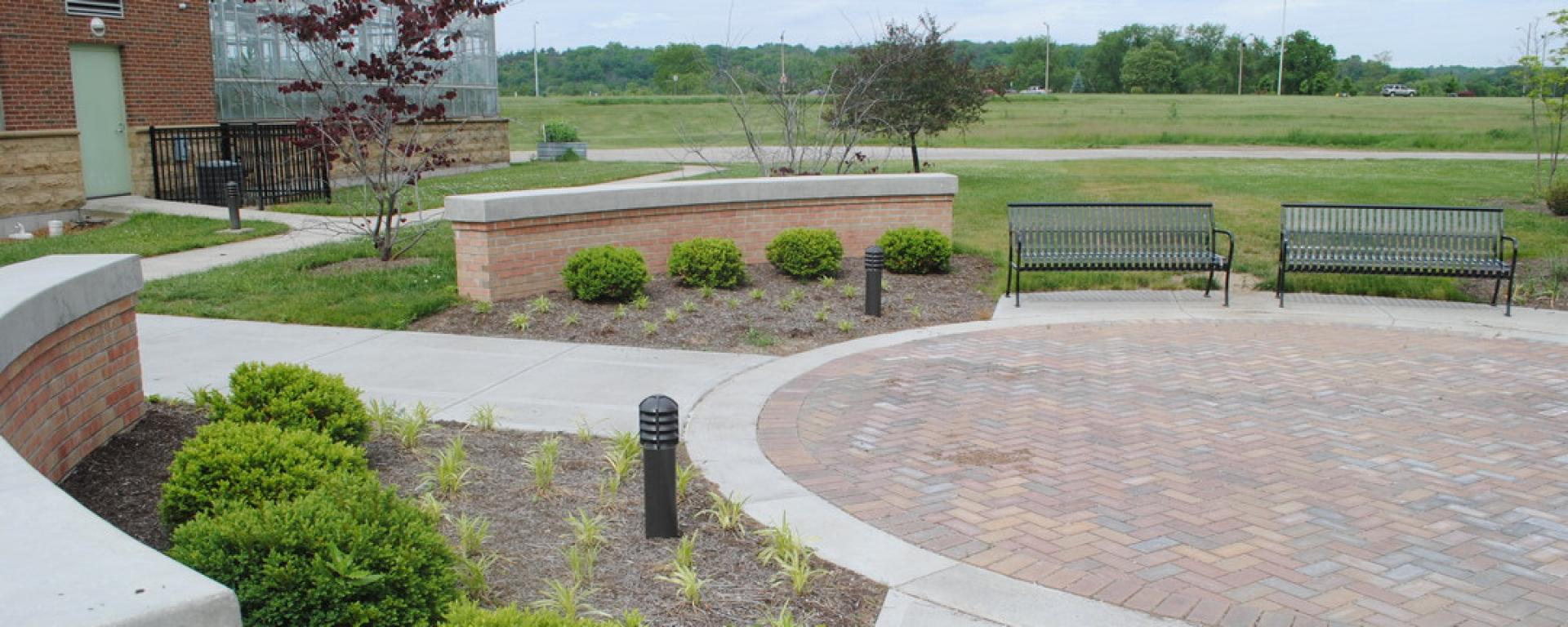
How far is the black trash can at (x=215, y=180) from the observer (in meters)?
18.8

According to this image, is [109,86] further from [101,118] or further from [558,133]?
[558,133]

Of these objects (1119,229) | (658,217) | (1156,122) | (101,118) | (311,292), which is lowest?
(311,292)

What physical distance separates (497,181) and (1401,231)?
16.3m

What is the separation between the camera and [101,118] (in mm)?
18641

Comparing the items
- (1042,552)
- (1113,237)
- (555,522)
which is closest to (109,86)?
(1113,237)

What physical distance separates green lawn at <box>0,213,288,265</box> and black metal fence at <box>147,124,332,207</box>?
2233mm

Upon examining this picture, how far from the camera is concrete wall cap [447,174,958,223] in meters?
10.3

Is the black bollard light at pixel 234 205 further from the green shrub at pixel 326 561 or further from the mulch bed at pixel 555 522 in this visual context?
the green shrub at pixel 326 561

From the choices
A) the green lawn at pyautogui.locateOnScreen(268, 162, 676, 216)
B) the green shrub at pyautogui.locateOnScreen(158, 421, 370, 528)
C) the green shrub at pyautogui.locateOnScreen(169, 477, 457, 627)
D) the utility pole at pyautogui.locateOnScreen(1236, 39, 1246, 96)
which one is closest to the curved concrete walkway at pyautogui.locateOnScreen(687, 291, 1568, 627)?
the green shrub at pyautogui.locateOnScreen(169, 477, 457, 627)

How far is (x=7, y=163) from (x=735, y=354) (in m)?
12.4

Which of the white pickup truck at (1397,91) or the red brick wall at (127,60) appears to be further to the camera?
the white pickup truck at (1397,91)

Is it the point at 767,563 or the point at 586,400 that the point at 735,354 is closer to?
the point at 586,400

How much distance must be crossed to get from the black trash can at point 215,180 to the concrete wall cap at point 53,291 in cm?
1305

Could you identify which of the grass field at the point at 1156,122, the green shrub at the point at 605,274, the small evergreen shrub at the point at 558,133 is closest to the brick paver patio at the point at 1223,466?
the green shrub at the point at 605,274
